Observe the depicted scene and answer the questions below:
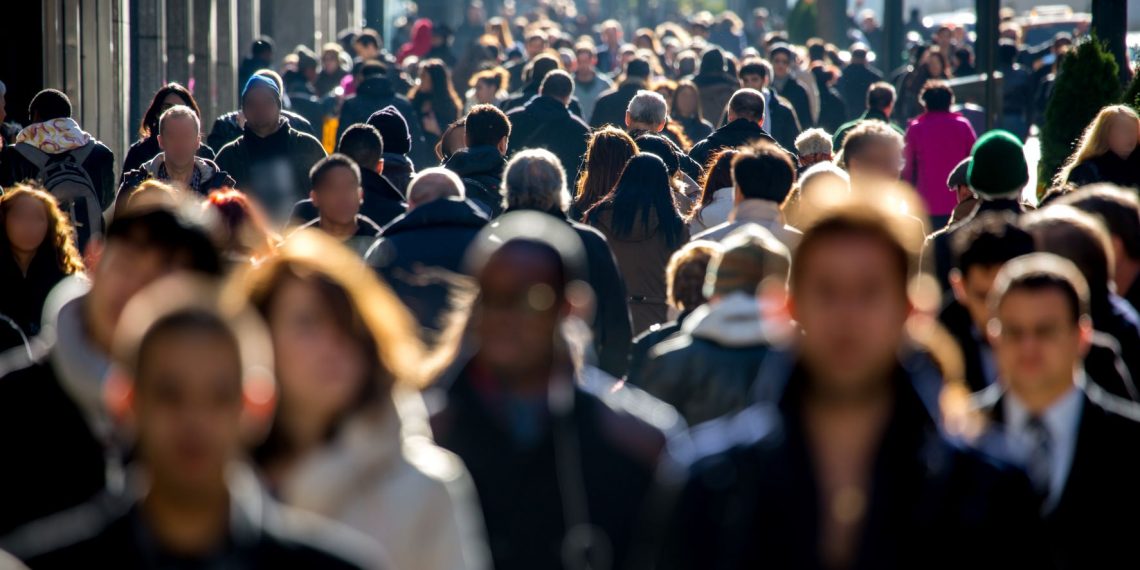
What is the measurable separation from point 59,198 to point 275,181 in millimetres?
1209

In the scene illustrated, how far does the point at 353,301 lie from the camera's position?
399cm

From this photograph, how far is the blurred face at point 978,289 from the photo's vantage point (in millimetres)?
5723

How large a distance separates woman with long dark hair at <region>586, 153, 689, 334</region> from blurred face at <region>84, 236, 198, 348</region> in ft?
17.0

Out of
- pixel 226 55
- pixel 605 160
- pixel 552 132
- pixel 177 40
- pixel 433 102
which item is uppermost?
pixel 605 160

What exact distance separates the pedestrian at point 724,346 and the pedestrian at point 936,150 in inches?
336

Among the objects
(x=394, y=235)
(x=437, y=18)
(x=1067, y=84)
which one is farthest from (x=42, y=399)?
(x=437, y=18)

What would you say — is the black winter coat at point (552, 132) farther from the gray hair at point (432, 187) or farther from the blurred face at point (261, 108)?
the gray hair at point (432, 187)

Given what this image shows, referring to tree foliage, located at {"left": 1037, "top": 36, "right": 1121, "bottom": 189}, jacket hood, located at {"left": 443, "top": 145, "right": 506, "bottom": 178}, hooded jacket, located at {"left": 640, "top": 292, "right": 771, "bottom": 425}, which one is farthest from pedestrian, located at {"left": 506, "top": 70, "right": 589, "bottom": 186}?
hooded jacket, located at {"left": 640, "top": 292, "right": 771, "bottom": 425}

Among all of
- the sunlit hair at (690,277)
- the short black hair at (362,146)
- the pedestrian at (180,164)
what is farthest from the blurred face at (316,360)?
the pedestrian at (180,164)

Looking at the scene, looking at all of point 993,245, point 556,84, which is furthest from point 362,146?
point 993,245

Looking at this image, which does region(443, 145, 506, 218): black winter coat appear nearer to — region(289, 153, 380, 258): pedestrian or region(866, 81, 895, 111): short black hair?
region(289, 153, 380, 258): pedestrian

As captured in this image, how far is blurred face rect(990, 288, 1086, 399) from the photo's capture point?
4.68 m

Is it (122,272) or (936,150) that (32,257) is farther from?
(936,150)

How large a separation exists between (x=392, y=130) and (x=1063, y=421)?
7.41 m
